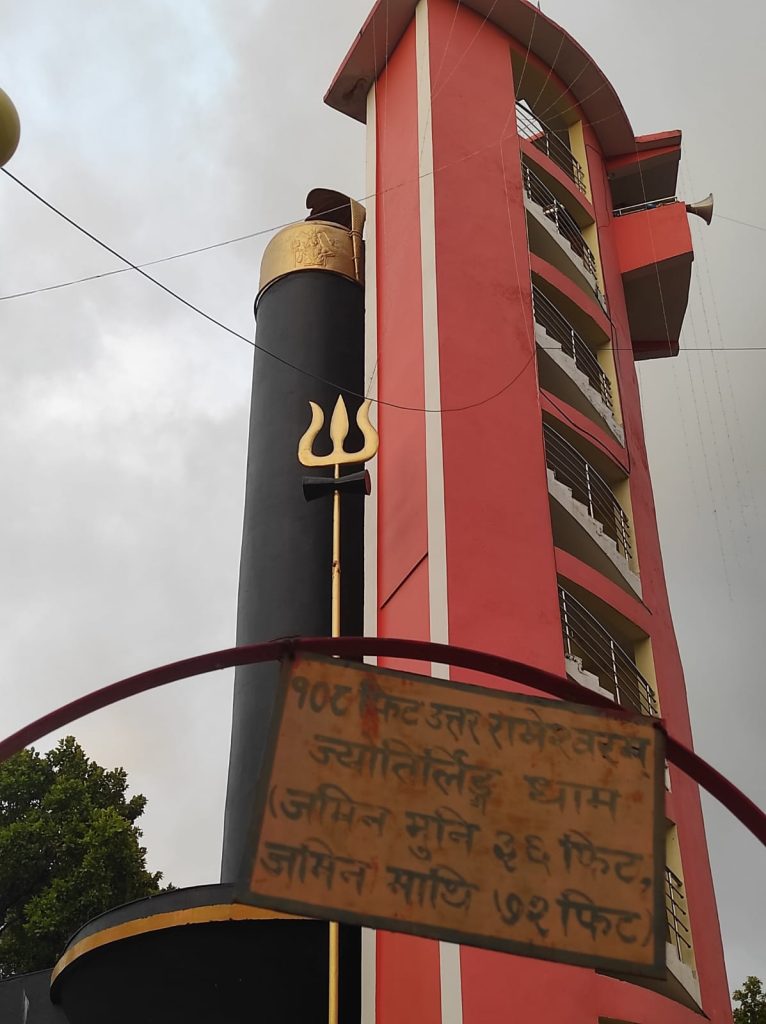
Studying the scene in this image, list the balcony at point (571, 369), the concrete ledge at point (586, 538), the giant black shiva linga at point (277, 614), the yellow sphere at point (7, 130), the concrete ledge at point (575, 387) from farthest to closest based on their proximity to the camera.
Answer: the balcony at point (571, 369), the concrete ledge at point (575, 387), the concrete ledge at point (586, 538), the giant black shiva linga at point (277, 614), the yellow sphere at point (7, 130)

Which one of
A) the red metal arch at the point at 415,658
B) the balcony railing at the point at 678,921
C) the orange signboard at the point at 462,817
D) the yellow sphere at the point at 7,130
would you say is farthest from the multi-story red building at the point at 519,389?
the yellow sphere at the point at 7,130

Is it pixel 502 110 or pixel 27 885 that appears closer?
pixel 502 110

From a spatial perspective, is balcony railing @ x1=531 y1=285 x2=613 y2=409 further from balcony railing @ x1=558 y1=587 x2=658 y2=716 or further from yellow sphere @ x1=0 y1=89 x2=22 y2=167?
yellow sphere @ x1=0 y1=89 x2=22 y2=167

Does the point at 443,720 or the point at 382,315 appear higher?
the point at 382,315

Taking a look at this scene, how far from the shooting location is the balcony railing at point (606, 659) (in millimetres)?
15609

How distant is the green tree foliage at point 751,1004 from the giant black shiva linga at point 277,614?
13421mm

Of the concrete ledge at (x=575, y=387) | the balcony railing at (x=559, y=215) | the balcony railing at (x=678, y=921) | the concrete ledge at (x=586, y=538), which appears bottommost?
the balcony railing at (x=678, y=921)

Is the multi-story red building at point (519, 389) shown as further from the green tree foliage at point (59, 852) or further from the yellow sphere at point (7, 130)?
the green tree foliage at point (59, 852)

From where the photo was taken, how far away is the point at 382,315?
17891mm

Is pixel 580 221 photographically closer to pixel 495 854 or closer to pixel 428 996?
pixel 428 996

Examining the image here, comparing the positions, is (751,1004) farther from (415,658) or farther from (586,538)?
(415,658)

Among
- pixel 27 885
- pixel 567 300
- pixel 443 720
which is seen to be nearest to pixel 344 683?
pixel 443 720

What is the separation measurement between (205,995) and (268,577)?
604cm

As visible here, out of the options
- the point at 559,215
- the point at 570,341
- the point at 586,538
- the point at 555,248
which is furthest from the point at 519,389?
the point at 559,215
